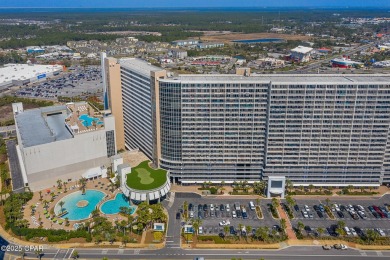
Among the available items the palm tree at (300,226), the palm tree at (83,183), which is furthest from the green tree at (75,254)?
the palm tree at (300,226)

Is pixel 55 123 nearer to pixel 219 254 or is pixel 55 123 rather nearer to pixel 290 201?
pixel 219 254

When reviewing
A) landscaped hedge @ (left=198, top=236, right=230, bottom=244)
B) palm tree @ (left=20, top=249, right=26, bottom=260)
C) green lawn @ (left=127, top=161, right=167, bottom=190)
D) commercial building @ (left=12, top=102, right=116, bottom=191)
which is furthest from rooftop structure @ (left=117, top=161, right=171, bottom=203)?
palm tree @ (left=20, top=249, right=26, bottom=260)

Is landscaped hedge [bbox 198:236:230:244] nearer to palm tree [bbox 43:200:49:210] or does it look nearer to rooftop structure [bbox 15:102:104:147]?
palm tree [bbox 43:200:49:210]

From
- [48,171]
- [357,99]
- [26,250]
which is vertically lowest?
[26,250]

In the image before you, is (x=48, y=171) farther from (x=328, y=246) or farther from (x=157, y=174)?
(x=328, y=246)

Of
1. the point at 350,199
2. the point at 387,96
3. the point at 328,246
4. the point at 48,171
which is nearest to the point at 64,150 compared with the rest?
the point at 48,171

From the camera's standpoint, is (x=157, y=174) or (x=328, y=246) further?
(x=157, y=174)

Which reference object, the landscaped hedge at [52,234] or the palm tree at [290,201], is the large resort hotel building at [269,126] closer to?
the palm tree at [290,201]
